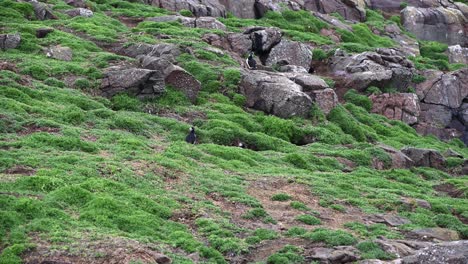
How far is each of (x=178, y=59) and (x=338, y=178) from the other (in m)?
14.4

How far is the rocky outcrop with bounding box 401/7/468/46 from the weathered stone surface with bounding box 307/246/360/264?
49332mm

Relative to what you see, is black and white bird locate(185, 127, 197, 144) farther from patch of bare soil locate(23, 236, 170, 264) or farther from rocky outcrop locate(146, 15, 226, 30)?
rocky outcrop locate(146, 15, 226, 30)

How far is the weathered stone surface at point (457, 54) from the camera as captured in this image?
58.2m

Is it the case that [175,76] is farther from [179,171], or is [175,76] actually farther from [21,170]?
[21,170]

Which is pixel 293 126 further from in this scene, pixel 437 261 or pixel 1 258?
pixel 1 258

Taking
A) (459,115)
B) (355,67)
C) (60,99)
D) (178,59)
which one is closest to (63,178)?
(60,99)

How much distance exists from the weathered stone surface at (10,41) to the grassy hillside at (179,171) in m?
0.47

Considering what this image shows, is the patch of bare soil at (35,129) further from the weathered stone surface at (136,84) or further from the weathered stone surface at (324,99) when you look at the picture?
the weathered stone surface at (324,99)

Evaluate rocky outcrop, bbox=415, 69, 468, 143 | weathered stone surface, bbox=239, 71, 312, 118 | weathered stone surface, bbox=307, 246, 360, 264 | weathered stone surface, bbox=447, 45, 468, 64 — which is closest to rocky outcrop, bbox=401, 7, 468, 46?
weathered stone surface, bbox=447, 45, 468, 64

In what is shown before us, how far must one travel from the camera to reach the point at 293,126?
3488 centimetres

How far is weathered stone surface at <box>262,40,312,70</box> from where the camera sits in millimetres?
43344

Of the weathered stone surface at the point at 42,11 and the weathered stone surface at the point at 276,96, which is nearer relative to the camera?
the weathered stone surface at the point at 276,96

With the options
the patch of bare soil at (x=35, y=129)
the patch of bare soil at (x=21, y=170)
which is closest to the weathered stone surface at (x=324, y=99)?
the patch of bare soil at (x=35, y=129)

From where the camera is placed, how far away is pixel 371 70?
44469mm
